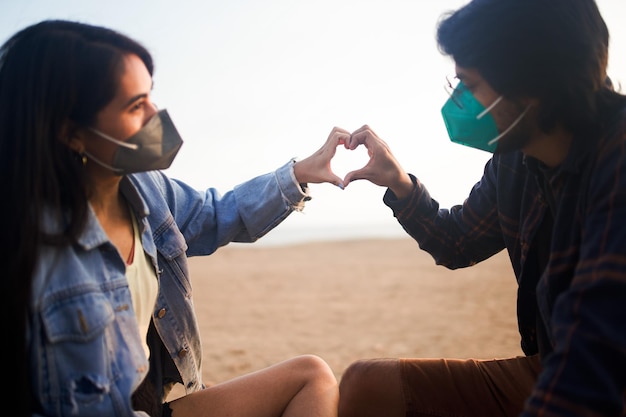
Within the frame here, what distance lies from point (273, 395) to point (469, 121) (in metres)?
1.31

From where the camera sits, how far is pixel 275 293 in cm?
1018

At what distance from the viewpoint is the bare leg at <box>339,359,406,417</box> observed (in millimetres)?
2324

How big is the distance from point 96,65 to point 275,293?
27.7ft

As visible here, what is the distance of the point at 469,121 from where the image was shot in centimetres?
220

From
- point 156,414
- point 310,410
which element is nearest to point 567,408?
point 310,410

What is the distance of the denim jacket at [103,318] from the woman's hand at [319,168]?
0.66 meters

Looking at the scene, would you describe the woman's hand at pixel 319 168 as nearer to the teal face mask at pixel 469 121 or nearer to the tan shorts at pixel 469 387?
the teal face mask at pixel 469 121

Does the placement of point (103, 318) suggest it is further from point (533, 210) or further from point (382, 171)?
point (533, 210)

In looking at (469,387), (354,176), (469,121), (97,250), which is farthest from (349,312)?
(97,250)

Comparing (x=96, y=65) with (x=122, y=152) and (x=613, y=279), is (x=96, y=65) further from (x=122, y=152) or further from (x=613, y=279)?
(x=613, y=279)

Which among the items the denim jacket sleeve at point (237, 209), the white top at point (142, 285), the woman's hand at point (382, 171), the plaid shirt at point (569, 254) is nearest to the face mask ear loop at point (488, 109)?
the plaid shirt at point (569, 254)

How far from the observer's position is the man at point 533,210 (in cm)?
158

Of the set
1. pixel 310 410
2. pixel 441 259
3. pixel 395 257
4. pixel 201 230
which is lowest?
pixel 395 257

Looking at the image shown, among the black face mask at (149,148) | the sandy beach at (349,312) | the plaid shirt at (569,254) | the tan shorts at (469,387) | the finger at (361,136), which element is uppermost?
the black face mask at (149,148)
